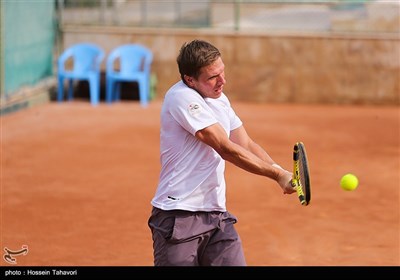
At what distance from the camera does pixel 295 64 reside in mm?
16359

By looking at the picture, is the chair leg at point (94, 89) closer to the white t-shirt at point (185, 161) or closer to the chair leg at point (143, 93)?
the chair leg at point (143, 93)

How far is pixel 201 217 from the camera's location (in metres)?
4.79

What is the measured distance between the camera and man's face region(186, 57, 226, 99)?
15.3 feet

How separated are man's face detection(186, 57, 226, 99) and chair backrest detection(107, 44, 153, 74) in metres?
11.6

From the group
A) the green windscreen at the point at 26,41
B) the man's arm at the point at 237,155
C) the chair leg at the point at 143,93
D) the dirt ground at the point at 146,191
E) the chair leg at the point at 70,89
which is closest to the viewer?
the man's arm at the point at 237,155

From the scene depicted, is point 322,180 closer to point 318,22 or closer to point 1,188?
point 1,188

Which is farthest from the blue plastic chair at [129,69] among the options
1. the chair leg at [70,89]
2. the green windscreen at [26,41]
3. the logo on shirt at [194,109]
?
the logo on shirt at [194,109]

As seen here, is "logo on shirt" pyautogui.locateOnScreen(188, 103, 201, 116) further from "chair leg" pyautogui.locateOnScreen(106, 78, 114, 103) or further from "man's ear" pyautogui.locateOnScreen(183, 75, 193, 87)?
"chair leg" pyautogui.locateOnScreen(106, 78, 114, 103)

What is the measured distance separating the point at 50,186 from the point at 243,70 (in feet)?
24.2

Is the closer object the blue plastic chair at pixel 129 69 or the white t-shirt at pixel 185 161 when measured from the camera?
the white t-shirt at pixel 185 161

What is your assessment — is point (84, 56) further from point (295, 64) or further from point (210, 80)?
point (210, 80)

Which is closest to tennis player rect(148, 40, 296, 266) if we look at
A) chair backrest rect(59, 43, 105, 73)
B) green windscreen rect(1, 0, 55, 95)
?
green windscreen rect(1, 0, 55, 95)

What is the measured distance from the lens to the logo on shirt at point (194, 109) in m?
4.62
